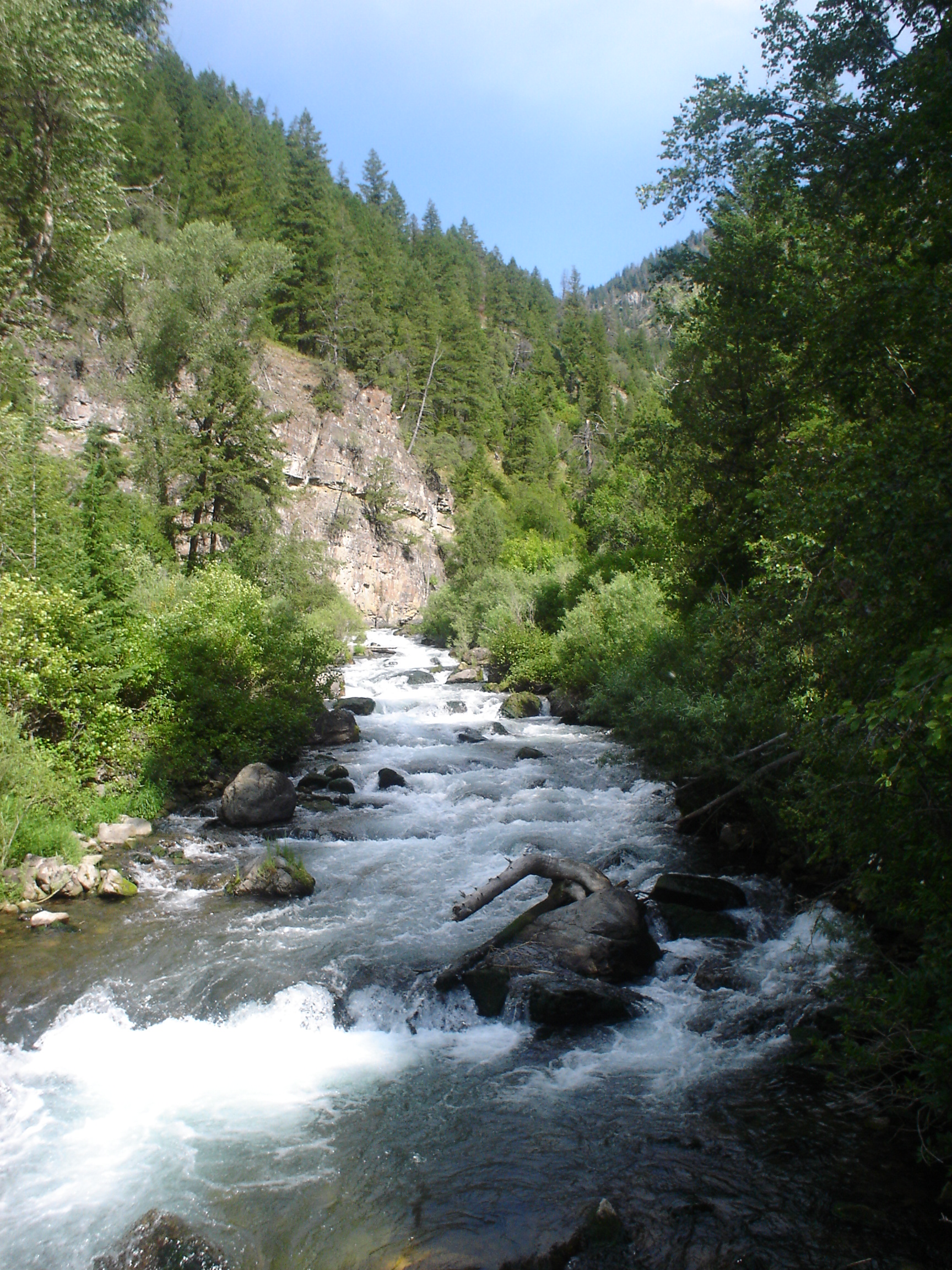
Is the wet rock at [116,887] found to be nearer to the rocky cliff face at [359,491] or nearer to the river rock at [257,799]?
the river rock at [257,799]

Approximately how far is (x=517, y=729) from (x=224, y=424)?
15.6 m

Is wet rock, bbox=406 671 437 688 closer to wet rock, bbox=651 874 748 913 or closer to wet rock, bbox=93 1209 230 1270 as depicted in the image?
wet rock, bbox=651 874 748 913

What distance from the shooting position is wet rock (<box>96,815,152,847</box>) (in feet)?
37.9

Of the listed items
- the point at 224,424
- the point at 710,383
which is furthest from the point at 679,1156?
the point at 224,424

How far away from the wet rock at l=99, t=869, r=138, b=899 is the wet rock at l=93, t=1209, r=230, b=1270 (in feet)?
18.0

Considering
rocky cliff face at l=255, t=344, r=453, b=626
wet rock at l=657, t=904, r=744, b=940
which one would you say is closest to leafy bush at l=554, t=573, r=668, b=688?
wet rock at l=657, t=904, r=744, b=940

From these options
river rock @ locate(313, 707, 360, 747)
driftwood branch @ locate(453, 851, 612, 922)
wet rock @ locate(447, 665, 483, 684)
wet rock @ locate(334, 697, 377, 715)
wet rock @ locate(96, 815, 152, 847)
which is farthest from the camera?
wet rock @ locate(447, 665, 483, 684)

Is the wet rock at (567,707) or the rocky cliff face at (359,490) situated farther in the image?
the rocky cliff face at (359,490)

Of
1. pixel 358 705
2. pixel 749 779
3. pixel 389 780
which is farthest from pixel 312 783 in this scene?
pixel 749 779

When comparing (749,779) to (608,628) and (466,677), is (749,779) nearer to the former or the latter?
(608,628)

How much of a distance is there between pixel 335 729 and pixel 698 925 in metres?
12.8

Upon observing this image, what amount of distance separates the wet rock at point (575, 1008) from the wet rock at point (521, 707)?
16.9 metres

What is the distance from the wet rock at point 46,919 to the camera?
8.90 meters

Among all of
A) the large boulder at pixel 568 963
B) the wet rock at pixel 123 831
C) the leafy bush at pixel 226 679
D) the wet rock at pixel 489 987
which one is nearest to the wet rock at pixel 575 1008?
the large boulder at pixel 568 963
